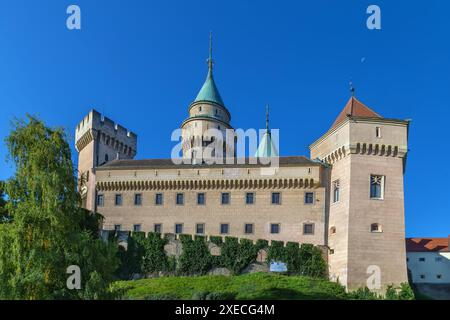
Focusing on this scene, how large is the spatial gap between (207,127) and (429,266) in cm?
2567

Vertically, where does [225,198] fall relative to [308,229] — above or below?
above

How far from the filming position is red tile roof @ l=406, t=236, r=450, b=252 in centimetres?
5194

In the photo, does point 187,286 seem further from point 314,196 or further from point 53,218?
point 53,218

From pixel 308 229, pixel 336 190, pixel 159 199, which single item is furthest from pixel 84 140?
pixel 336 190

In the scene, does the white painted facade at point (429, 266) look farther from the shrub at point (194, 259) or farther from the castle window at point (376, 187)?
the shrub at point (194, 259)

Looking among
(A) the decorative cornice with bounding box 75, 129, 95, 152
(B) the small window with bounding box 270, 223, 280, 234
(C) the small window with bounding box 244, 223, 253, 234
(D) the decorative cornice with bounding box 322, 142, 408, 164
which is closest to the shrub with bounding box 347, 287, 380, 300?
(B) the small window with bounding box 270, 223, 280, 234

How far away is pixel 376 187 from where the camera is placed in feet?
140

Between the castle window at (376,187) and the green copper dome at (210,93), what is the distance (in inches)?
940

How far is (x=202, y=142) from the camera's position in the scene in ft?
196

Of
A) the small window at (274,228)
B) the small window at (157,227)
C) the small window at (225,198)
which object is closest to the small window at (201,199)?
the small window at (225,198)

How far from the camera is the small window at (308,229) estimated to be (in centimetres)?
4453

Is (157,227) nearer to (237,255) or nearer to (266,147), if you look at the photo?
(237,255)

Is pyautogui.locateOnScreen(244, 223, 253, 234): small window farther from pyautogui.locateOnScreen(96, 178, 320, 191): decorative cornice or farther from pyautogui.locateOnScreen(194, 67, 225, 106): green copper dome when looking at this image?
pyautogui.locateOnScreen(194, 67, 225, 106): green copper dome

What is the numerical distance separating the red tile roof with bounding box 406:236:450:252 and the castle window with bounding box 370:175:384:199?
1207 cm
